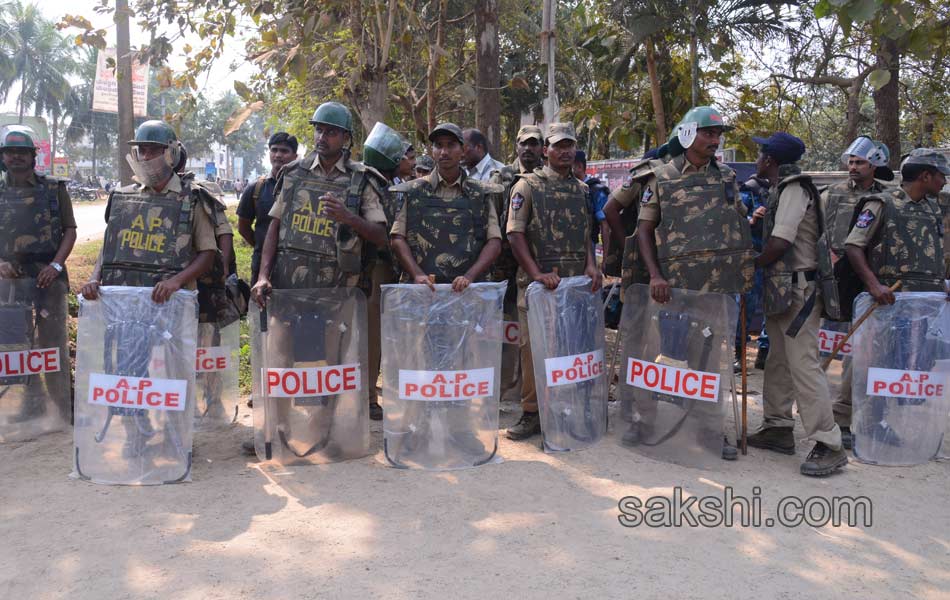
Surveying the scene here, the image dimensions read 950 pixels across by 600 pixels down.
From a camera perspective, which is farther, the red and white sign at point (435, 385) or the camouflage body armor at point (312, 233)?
the camouflage body armor at point (312, 233)

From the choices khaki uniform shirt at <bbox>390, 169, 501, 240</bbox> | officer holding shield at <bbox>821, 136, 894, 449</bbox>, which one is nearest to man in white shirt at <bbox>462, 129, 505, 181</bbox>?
khaki uniform shirt at <bbox>390, 169, 501, 240</bbox>

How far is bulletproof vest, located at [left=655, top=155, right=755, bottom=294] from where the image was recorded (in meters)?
4.74

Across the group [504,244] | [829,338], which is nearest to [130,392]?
[504,244]

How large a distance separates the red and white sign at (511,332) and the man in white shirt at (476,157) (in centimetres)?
132

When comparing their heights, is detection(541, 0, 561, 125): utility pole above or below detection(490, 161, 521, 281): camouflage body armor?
above

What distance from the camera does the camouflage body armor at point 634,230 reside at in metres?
5.05

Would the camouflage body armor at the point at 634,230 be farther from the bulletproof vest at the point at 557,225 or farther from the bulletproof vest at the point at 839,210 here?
the bulletproof vest at the point at 839,210

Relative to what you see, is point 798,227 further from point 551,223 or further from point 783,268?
point 551,223

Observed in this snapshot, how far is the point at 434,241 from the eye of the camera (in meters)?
4.95

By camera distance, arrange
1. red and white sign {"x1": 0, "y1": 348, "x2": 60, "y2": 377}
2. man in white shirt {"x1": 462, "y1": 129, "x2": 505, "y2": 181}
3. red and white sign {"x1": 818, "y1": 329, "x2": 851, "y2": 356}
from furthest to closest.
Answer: man in white shirt {"x1": 462, "y1": 129, "x2": 505, "y2": 181}
red and white sign {"x1": 818, "y1": 329, "x2": 851, "y2": 356}
red and white sign {"x1": 0, "y1": 348, "x2": 60, "y2": 377}

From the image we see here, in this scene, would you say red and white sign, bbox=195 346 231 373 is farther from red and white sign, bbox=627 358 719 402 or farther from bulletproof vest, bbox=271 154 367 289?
red and white sign, bbox=627 358 719 402

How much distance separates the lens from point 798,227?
4.86m

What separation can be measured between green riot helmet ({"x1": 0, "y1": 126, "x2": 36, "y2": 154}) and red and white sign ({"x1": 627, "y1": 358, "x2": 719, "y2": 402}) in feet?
13.3

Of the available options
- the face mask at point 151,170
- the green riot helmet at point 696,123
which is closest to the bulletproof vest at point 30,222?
the face mask at point 151,170
